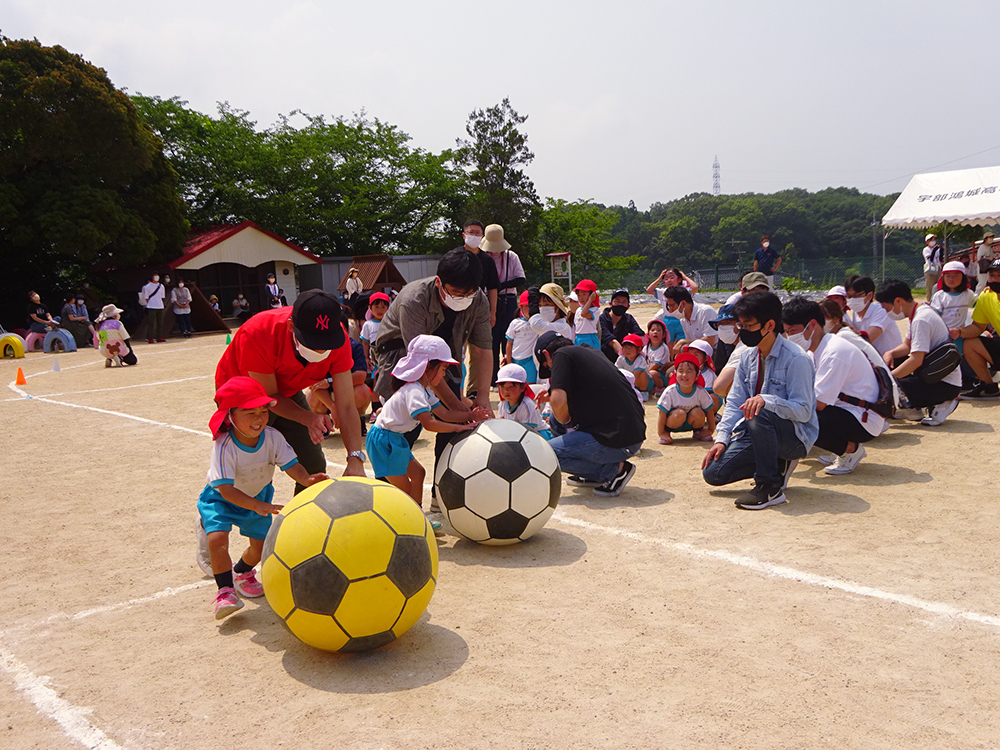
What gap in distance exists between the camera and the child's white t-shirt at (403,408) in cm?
538

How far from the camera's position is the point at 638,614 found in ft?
14.0

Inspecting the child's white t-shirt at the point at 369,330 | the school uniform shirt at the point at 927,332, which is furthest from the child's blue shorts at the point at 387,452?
the school uniform shirt at the point at 927,332

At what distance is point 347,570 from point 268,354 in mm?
1655

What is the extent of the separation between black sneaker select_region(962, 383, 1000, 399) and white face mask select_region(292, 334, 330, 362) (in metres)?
9.10

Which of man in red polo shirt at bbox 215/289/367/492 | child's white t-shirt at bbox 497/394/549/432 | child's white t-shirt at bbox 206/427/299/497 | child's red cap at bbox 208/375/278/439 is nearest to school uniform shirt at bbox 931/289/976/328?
child's white t-shirt at bbox 497/394/549/432

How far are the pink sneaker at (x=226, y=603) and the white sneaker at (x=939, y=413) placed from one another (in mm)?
7847

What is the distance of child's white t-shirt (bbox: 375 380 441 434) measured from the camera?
17.6ft

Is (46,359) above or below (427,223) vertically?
below

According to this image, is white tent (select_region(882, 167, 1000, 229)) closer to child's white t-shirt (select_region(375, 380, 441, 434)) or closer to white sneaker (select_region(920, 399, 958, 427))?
white sneaker (select_region(920, 399, 958, 427))

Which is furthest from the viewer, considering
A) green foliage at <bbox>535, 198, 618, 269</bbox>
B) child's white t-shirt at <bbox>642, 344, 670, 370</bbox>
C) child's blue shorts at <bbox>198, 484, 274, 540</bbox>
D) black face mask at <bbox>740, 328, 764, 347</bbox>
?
green foliage at <bbox>535, 198, 618, 269</bbox>

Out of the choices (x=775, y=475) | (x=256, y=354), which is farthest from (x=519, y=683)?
(x=775, y=475)

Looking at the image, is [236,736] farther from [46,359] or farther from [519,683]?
[46,359]

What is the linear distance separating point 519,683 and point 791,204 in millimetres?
94773

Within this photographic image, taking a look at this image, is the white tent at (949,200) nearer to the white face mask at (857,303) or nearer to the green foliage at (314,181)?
the white face mask at (857,303)
